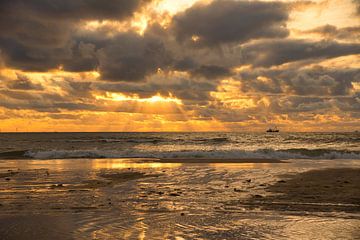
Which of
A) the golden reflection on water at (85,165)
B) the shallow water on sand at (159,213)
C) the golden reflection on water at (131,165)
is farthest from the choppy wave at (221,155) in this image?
the shallow water on sand at (159,213)

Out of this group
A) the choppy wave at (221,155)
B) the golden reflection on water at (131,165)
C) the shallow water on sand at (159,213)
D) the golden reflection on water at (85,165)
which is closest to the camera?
the shallow water on sand at (159,213)

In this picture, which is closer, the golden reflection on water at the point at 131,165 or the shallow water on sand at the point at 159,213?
the shallow water on sand at the point at 159,213

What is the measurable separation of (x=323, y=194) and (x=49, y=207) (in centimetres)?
1085

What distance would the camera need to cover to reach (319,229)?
10750 millimetres

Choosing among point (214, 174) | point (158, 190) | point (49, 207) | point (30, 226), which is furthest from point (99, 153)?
point (30, 226)

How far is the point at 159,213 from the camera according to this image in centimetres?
1299

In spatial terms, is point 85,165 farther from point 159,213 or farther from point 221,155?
point 159,213

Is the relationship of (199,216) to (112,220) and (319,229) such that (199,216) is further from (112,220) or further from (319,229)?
(319,229)

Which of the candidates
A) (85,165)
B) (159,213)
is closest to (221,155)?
(85,165)

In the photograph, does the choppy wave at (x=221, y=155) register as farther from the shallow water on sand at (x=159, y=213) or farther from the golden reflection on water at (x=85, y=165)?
the shallow water on sand at (x=159, y=213)

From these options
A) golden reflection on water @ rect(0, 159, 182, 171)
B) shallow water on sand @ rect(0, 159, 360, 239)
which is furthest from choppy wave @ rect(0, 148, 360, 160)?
shallow water on sand @ rect(0, 159, 360, 239)

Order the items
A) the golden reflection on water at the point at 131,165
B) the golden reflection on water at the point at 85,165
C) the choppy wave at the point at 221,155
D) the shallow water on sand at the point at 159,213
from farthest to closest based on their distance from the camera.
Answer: the choppy wave at the point at 221,155, the golden reflection on water at the point at 131,165, the golden reflection on water at the point at 85,165, the shallow water on sand at the point at 159,213

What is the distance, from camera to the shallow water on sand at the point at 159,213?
10.4 m

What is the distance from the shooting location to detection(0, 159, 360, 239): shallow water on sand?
10445 mm
